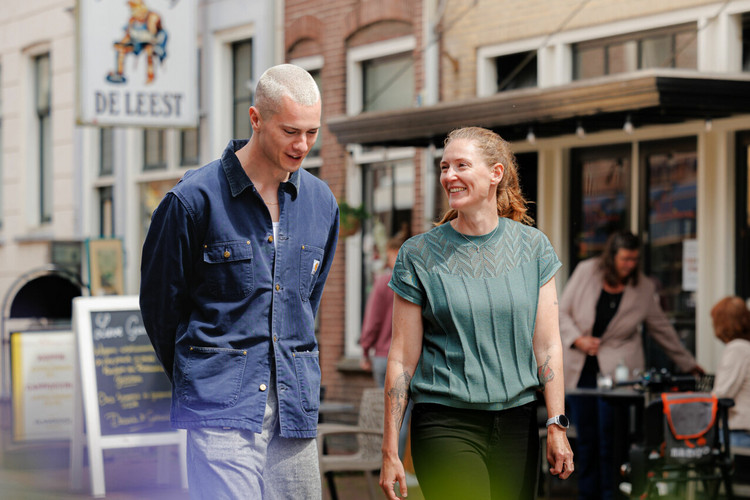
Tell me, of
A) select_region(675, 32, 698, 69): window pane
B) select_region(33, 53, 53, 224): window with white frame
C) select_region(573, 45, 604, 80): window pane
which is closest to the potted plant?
select_region(573, 45, 604, 80): window pane

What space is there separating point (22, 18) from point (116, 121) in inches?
369

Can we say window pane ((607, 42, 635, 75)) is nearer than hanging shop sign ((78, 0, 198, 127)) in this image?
Yes

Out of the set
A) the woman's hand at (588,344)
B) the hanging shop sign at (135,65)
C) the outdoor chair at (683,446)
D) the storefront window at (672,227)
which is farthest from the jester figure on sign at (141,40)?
the outdoor chair at (683,446)

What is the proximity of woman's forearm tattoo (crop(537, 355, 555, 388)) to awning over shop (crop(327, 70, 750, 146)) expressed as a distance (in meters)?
4.71

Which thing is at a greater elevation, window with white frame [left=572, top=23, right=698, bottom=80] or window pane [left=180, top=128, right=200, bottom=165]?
window with white frame [left=572, top=23, right=698, bottom=80]

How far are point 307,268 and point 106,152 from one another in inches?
662

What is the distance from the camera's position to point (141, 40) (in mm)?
14078

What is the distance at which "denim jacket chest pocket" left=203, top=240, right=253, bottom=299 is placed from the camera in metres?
Result: 3.99

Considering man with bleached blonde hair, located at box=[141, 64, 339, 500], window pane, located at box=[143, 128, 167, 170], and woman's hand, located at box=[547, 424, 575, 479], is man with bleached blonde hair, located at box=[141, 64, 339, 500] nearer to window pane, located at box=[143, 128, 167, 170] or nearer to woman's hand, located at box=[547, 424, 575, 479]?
woman's hand, located at box=[547, 424, 575, 479]

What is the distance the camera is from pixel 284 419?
4.02 metres

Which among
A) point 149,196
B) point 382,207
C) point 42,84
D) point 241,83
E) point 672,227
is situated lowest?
point 672,227

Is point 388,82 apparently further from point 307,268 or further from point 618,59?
point 307,268

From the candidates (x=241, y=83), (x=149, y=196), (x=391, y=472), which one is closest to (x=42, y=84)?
(x=149, y=196)

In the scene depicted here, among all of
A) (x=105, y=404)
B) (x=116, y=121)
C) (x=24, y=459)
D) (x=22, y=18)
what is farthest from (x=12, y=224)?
(x=105, y=404)
